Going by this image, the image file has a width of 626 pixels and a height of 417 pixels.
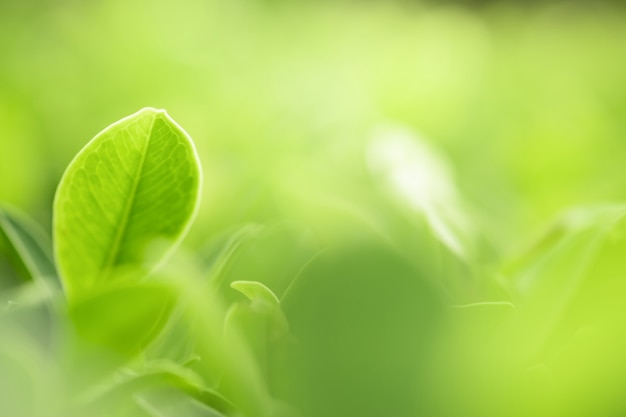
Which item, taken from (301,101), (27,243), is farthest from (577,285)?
(301,101)

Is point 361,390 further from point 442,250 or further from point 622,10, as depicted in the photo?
point 622,10

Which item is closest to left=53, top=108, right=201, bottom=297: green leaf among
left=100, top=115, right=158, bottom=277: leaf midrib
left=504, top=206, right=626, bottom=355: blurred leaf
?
left=100, top=115, right=158, bottom=277: leaf midrib

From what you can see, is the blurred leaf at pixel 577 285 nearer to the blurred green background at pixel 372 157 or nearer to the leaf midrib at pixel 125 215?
the blurred green background at pixel 372 157

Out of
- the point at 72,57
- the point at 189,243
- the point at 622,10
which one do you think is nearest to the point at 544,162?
the point at 189,243

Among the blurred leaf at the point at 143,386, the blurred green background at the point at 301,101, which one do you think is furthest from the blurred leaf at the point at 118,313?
the blurred green background at the point at 301,101

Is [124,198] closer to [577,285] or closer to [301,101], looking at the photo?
[577,285]
